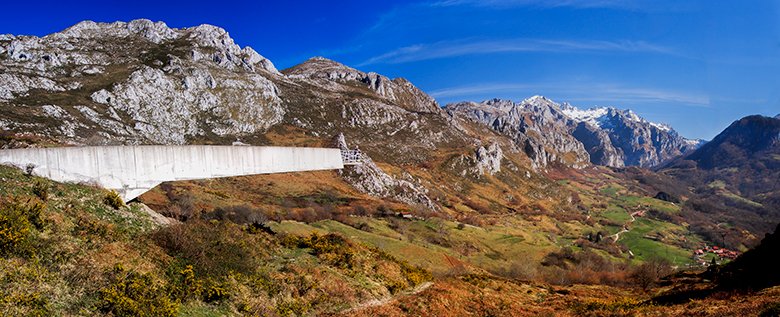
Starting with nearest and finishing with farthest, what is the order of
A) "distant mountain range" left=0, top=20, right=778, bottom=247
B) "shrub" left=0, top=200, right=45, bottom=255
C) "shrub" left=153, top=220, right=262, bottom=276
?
"shrub" left=0, top=200, right=45, bottom=255, "shrub" left=153, top=220, right=262, bottom=276, "distant mountain range" left=0, top=20, right=778, bottom=247

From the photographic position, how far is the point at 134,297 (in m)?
13.1

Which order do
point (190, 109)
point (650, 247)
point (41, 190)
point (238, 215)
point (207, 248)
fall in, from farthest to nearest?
point (190, 109), point (650, 247), point (238, 215), point (207, 248), point (41, 190)

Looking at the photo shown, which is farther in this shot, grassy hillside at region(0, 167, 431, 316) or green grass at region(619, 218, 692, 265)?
green grass at region(619, 218, 692, 265)

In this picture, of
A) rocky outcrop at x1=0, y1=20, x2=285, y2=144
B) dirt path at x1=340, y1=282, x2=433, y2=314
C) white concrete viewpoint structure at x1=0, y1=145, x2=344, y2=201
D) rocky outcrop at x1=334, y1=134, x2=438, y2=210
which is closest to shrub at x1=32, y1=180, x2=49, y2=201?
white concrete viewpoint structure at x1=0, y1=145, x2=344, y2=201

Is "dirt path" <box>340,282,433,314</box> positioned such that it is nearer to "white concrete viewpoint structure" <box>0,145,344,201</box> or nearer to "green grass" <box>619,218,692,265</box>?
"white concrete viewpoint structure" <box>0,145,344,201</box>

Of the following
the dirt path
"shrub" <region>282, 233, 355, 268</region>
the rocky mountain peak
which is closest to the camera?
the dirt path

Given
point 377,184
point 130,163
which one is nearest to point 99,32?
point 377,184

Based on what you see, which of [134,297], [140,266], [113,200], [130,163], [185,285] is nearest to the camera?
[134,297]

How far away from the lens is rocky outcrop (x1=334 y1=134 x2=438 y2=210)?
82.8 meters

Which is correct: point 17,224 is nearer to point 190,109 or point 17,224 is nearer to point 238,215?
point 238,215

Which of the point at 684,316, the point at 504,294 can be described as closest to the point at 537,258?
the point at 504,294

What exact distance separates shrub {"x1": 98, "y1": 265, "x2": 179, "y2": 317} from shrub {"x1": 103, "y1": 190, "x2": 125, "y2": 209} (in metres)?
6.48

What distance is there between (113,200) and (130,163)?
357 cm

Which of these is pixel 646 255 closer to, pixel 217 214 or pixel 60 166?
pixel 217 214
